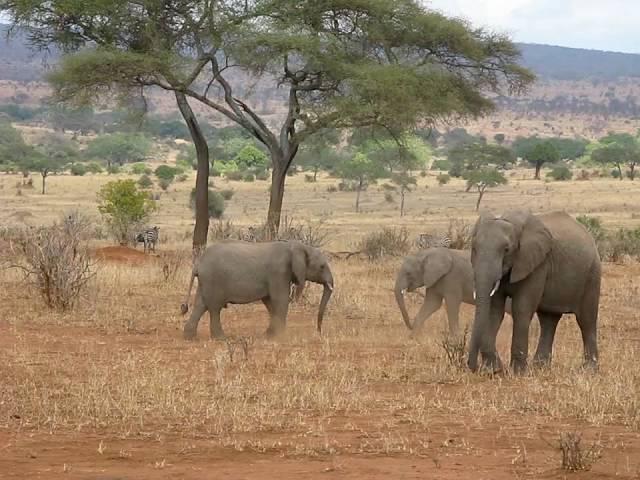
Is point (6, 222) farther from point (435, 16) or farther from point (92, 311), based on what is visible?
point (92, 311)

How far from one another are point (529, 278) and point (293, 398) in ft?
8.24

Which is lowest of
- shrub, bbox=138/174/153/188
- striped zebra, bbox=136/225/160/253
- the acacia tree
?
striped zebra, bbox=136/225/160/253

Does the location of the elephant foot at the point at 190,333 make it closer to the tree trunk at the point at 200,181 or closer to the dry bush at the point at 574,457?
the dry bush at the point at 574,457

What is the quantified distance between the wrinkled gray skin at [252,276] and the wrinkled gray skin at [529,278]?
3311 mm

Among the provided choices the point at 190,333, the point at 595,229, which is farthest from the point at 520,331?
the point at 595,229

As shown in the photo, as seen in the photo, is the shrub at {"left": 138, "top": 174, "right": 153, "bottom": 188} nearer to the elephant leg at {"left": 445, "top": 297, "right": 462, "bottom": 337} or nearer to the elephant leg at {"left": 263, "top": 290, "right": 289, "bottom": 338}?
the elephant leg at {"left": 445, "top": 297, "right": 462, "bottom": 337}

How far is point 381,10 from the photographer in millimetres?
23016

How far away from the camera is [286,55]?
21.9 meters

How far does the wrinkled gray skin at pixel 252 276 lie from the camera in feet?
41.4

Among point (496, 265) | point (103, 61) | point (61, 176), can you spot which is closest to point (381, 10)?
point (103, 61)

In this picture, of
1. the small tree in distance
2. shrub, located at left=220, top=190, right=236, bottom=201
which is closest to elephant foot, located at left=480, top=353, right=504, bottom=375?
the small tree in distance

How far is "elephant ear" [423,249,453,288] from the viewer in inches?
529

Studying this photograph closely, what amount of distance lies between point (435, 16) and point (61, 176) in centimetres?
3869

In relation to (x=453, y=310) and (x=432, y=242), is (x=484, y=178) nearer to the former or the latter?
(x=432, y=242)
